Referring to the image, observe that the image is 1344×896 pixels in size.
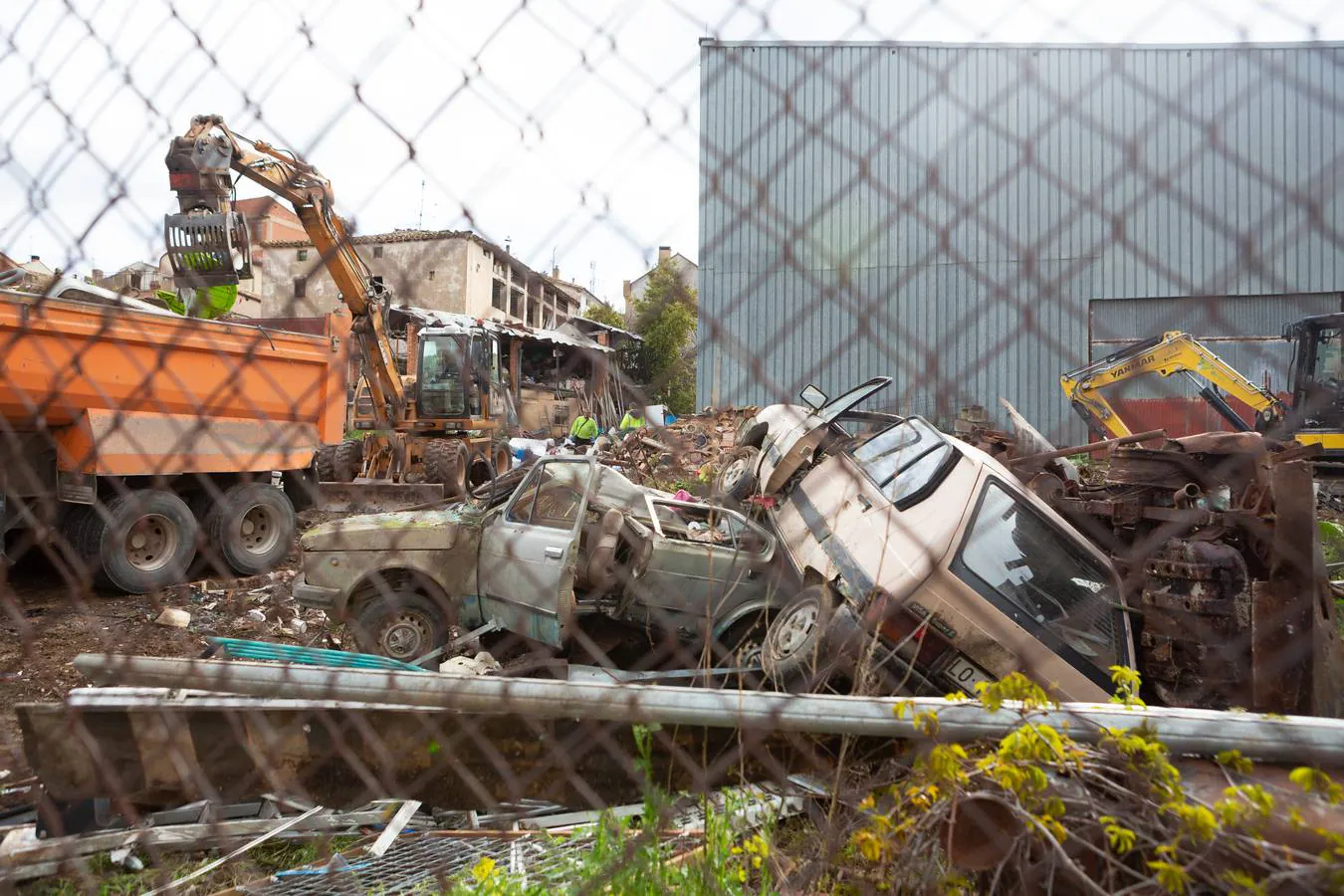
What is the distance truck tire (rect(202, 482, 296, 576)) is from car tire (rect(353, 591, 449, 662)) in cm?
231

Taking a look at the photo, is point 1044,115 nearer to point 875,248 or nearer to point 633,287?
point 875,248

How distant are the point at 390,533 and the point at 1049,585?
3556 millimetres

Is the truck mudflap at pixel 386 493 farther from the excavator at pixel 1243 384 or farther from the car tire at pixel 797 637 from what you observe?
the excavator at pixel 1243 384

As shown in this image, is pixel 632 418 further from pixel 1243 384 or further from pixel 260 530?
pixel 260 530

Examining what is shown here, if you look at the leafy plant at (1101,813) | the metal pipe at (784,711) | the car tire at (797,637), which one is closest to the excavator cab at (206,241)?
the metal pipe at (784,711)

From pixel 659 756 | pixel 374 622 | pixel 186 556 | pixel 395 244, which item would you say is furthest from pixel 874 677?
pixel 186 556

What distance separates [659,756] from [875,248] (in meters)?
1.08

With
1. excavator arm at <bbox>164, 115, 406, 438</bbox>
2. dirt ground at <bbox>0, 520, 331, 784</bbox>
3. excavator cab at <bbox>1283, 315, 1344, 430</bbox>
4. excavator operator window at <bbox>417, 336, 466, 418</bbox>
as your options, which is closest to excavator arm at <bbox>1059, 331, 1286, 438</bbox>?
excavator arm at <bbox>164, 115, 406, 438</bbox>

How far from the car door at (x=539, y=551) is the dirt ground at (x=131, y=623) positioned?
132cm

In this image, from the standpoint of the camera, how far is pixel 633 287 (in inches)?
40.9

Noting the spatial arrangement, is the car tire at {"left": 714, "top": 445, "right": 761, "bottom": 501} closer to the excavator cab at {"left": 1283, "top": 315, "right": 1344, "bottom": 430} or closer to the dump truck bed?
the dump truck bed

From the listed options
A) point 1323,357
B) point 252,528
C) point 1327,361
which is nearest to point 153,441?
point 252,528

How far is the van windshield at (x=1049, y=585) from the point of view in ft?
9.07

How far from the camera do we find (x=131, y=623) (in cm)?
518
